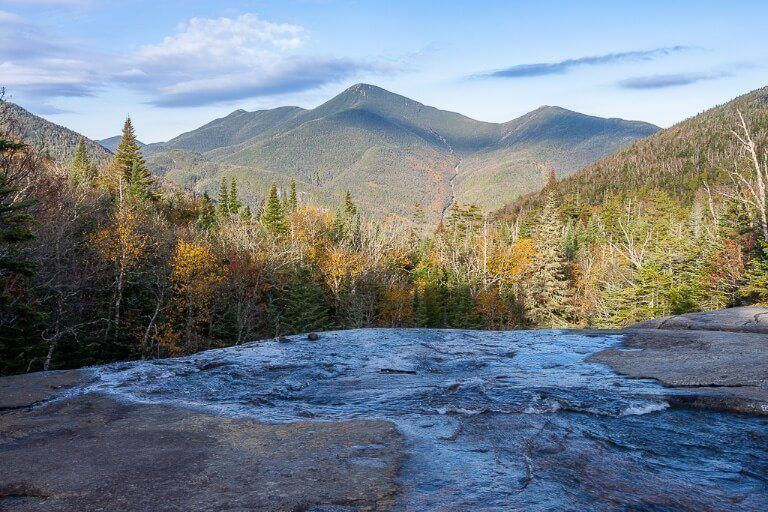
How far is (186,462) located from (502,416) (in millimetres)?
4485

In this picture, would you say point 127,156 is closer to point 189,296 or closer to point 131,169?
point 131,169

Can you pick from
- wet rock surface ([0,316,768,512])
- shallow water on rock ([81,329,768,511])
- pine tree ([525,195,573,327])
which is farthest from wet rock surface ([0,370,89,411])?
pine tree ([525,195,573,327])

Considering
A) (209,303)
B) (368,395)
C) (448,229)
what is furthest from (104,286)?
(448,229)

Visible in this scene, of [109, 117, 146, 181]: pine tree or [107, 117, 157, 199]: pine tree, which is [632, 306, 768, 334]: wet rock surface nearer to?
[107, 117, 157, 199]: pine tree

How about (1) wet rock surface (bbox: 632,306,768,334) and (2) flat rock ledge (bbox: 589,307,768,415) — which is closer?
(2) flat rock ledge (bbox: 589,307,768,415)

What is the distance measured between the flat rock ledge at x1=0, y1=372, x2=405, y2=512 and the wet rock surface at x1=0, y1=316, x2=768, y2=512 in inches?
1.1

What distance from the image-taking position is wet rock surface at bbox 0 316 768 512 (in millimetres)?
5012

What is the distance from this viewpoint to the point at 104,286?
116 ft

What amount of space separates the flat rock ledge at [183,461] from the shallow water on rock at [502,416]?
20.3 inches

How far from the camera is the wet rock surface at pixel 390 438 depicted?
5.01m

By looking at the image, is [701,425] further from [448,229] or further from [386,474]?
[448,229]

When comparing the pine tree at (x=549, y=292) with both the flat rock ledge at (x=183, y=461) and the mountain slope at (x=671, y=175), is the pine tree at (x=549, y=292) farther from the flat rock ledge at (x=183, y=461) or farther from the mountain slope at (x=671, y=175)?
the mountain slope at (x=671, y=175)

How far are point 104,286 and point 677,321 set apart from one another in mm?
34958

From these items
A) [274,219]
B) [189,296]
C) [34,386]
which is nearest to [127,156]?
[274,219]
